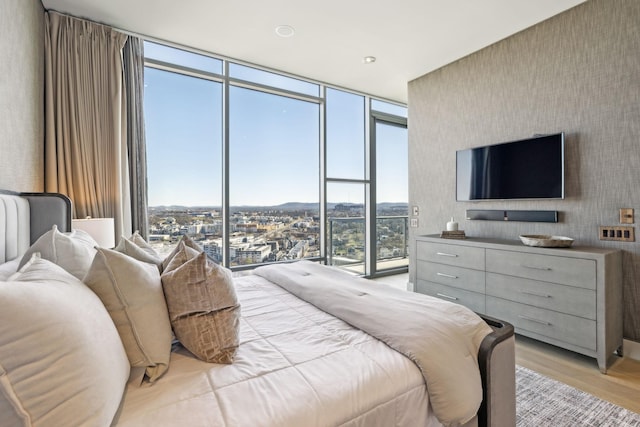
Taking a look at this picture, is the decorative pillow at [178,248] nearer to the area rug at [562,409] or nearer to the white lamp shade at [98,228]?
the white lamp shade at [98,228]

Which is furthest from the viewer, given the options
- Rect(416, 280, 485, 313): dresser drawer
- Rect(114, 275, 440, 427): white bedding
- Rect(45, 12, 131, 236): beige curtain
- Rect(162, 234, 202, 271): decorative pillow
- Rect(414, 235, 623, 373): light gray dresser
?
Rect(416, 280, 485, 313): dresser drawer

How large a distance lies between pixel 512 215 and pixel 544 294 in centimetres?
87

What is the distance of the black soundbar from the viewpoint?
9.11ft

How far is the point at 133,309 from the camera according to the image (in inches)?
39.2

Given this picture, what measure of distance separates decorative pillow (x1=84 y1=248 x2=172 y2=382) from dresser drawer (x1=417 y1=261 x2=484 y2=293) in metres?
A: 2.68

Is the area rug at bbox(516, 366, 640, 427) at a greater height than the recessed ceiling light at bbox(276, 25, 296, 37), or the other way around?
the recessed ceiling light at bbox(276, 25, 296, 37)

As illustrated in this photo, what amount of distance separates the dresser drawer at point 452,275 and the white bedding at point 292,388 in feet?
6.66

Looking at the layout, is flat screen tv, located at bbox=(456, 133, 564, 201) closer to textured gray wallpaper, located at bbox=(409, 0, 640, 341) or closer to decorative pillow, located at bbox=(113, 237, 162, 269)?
textured gray wallpaper, located at bbox=(409, 0, 640, 341)

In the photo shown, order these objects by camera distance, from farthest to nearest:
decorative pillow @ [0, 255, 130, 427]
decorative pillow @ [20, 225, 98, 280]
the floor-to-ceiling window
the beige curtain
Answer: the floor-to-ceiling window, the beige curtain, decorative pillow @ [20, 225, 98, 280], decorative pillow @ [0, 255, 130, 427]

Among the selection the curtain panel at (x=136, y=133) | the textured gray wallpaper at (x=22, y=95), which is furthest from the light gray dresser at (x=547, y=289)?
the textured gray wallpaper at (x=22, y=95)

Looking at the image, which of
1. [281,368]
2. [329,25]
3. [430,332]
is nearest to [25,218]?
[281,368]

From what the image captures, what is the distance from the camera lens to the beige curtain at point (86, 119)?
8.53 ft

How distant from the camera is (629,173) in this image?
233 centimetres

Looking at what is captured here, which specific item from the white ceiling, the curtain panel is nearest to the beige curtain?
the curtain panel
